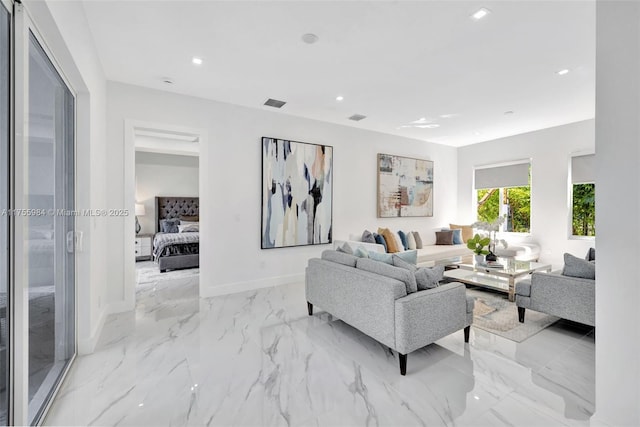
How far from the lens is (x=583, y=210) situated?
17.3ft

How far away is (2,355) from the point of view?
4.55ft

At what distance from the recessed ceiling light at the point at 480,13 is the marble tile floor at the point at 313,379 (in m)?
2.70

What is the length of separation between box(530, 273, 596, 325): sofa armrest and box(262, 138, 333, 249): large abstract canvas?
2979 mm

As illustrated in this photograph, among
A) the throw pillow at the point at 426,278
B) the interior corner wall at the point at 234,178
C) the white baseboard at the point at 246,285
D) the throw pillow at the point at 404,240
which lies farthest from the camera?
the throw pillow at the point at 404,240

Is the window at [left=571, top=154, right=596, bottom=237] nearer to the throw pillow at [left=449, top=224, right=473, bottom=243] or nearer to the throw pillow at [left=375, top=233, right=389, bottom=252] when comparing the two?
the throw pillow at [left=449, top=224, right=473, bottom=243]

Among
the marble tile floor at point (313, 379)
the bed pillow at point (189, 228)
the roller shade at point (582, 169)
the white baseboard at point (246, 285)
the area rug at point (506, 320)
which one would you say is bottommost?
the marble tile floor at point (313, 379)

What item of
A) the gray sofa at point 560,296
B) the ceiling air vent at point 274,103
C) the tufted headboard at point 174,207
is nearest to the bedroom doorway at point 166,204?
the tufted headboard at point 174,207

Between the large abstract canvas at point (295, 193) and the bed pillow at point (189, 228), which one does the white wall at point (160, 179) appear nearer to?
the bed pillow at point (189, 228)

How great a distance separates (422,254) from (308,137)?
9.16 ft

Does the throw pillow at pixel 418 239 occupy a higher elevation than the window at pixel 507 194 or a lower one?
lower

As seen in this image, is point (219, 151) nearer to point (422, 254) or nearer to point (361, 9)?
point (361, 9)

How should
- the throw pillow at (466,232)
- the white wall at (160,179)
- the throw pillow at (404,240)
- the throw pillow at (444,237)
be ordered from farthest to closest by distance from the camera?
the white wall at (160,179) < the throw pillow at (466,232) < the throw pillow at (444,237) < the throw pillow at (404,240)

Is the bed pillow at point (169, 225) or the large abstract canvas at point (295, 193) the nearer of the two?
the large abstract canvas at point (295, 193)

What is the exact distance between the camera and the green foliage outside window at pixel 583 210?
17.1 ft
